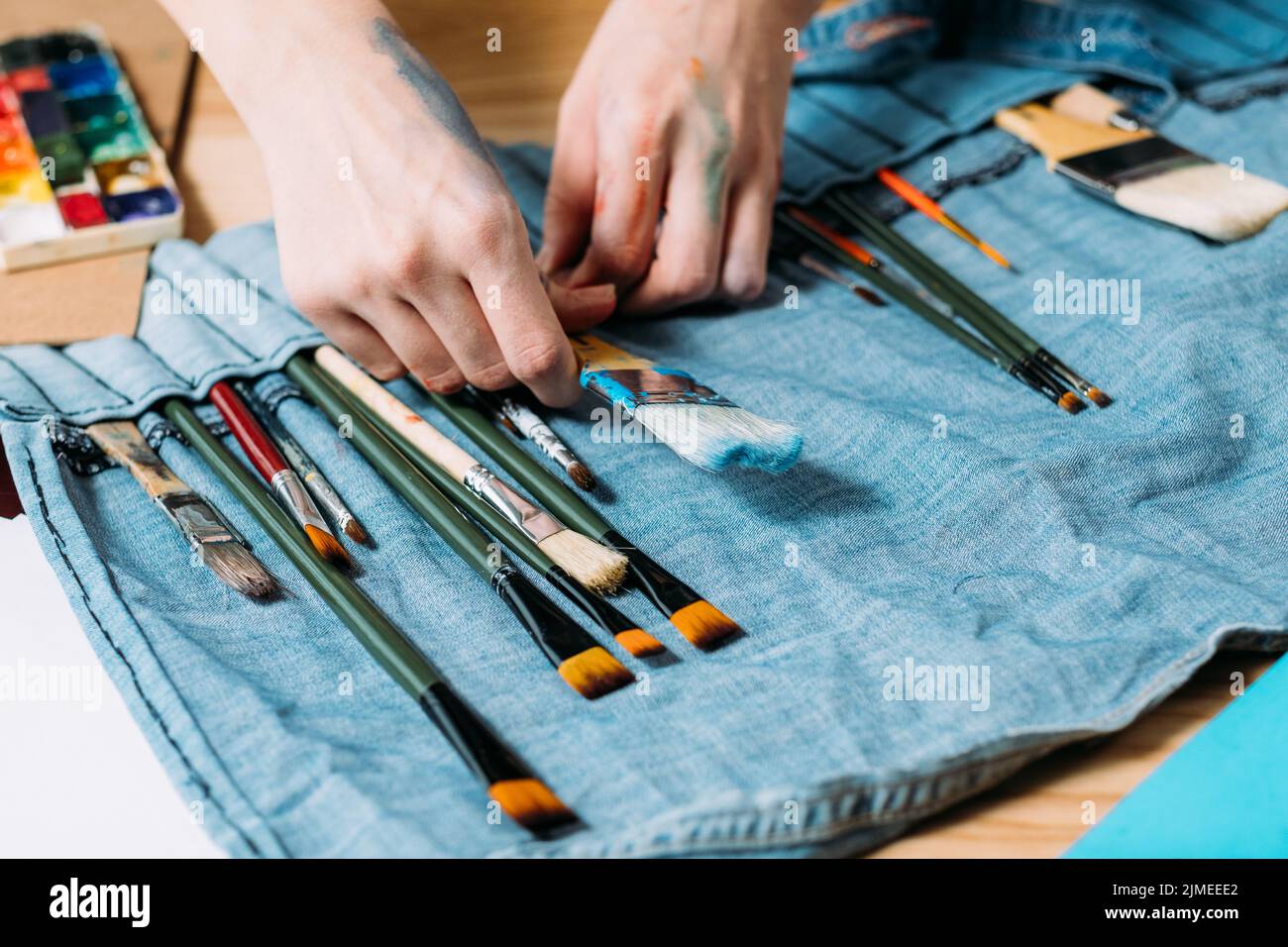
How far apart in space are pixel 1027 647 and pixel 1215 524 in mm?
224

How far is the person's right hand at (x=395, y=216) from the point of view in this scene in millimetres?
916

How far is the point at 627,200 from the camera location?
1.10 m

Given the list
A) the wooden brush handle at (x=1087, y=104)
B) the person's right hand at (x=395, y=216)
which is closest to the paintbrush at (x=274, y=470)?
the person's right hand at (x=395, y=216)

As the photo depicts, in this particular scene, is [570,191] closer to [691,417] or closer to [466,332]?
[466,332]

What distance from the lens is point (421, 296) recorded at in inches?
36.9

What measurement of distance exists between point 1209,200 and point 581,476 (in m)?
0.67

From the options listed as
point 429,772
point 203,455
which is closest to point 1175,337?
point 429,772

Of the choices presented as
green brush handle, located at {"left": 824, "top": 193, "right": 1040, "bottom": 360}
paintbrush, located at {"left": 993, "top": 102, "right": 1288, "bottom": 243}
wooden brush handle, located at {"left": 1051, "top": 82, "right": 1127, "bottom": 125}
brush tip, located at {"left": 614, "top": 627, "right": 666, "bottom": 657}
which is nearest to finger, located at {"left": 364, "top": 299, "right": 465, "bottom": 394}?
brush tip, located at {"left": 614, "top": 627, "right": 666, "bottom": 657}

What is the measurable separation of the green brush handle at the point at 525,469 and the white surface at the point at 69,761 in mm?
317

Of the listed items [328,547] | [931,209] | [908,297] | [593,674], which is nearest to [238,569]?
[328,547]

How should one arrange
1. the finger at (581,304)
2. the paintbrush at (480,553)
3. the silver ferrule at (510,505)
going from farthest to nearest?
the finger at (581,304), the silver ferrule at (510,505), the paintbrush at (480,553)

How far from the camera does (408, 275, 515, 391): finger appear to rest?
0.94 metres

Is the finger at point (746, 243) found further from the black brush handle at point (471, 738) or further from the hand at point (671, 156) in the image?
the black brush handle at point (471, 738)
